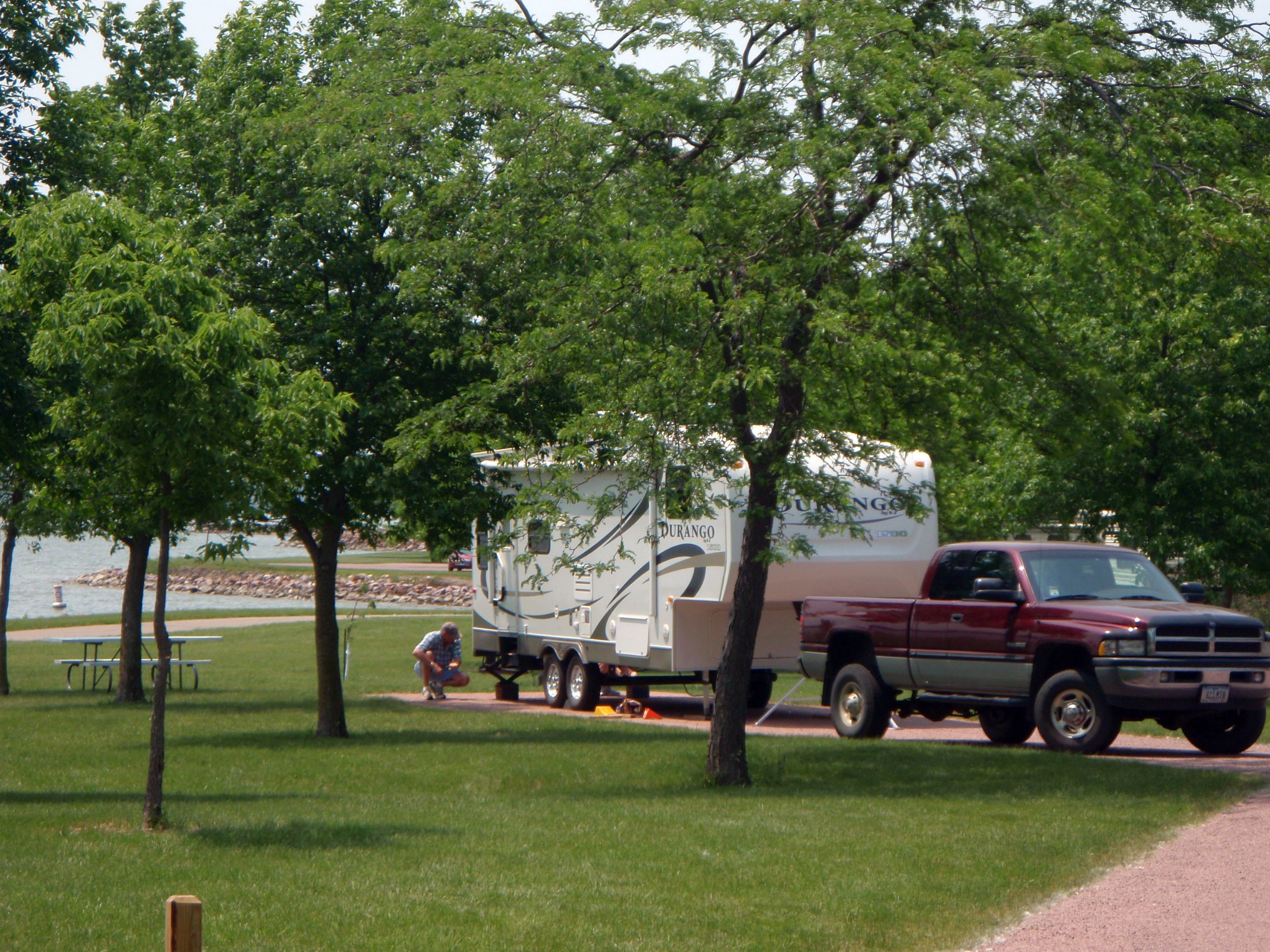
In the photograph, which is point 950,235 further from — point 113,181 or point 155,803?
point 113,181

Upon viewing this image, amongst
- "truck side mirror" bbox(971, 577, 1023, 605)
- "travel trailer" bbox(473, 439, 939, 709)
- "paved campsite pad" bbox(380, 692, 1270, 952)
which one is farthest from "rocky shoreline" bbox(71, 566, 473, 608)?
"paved campsite pad" bbox(380, 692, 1270, 952)

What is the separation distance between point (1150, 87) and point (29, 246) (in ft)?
29.2

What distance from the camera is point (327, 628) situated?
18531mm

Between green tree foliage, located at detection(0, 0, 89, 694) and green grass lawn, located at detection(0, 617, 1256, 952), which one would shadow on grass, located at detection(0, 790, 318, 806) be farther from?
green tree foliage, located at detection(0, 0, 89, 694)

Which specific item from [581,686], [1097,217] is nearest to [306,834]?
[1097,217]

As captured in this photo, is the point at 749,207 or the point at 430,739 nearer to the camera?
the point at 749,207

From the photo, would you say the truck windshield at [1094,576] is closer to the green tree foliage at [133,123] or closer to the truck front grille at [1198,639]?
the truck front grille at [1198,639]

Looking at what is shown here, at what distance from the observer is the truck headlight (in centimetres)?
1342

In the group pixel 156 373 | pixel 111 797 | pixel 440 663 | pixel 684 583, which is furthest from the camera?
pixel 440 663

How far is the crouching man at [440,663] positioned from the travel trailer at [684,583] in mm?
2277

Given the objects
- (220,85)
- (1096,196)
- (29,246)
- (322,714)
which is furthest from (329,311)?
(1096,196)

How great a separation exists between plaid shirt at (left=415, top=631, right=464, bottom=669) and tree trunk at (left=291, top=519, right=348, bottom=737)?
4971mm

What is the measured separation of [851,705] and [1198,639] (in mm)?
4324

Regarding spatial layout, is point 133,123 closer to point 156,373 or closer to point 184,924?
point 156,373
